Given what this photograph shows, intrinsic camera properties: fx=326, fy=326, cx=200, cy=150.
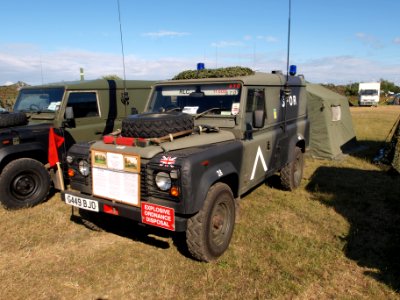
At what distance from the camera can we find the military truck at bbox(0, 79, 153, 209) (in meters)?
5.49

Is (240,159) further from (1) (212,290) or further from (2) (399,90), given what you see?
(2) (399,90)

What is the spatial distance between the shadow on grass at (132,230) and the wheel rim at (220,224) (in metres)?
0.46

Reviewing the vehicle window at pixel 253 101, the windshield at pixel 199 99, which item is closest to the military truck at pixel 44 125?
the windshield at pixel 199 99

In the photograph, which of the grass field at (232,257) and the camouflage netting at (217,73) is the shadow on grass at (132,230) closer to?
the grass field at (232,257)

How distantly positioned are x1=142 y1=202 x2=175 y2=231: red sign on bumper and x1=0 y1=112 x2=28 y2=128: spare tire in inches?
146

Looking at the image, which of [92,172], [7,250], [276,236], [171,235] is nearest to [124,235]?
[171,235]

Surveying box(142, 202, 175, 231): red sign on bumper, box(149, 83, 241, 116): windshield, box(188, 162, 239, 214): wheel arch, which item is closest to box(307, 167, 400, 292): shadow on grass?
box(188, 162, 239, 214): wheel arch

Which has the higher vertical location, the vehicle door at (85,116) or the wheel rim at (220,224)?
the vehicle door at (85,116)

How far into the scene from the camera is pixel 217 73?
16.2 feet

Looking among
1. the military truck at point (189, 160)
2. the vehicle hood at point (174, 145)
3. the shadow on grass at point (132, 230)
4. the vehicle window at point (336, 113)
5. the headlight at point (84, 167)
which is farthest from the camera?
the vehicle window at point (336, 113)

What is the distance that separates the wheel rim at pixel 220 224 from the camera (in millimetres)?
3912

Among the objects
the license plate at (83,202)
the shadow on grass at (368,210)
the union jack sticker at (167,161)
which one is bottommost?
the shadow on grass at (368,210)

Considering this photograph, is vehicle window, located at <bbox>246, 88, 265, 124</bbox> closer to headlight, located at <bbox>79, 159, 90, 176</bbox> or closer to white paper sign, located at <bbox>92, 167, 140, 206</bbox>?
white paper sign, located at <bbox>92, 167, 140, 206</bbox>

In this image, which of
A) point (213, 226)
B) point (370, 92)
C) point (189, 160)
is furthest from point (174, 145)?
point (370, 92)
